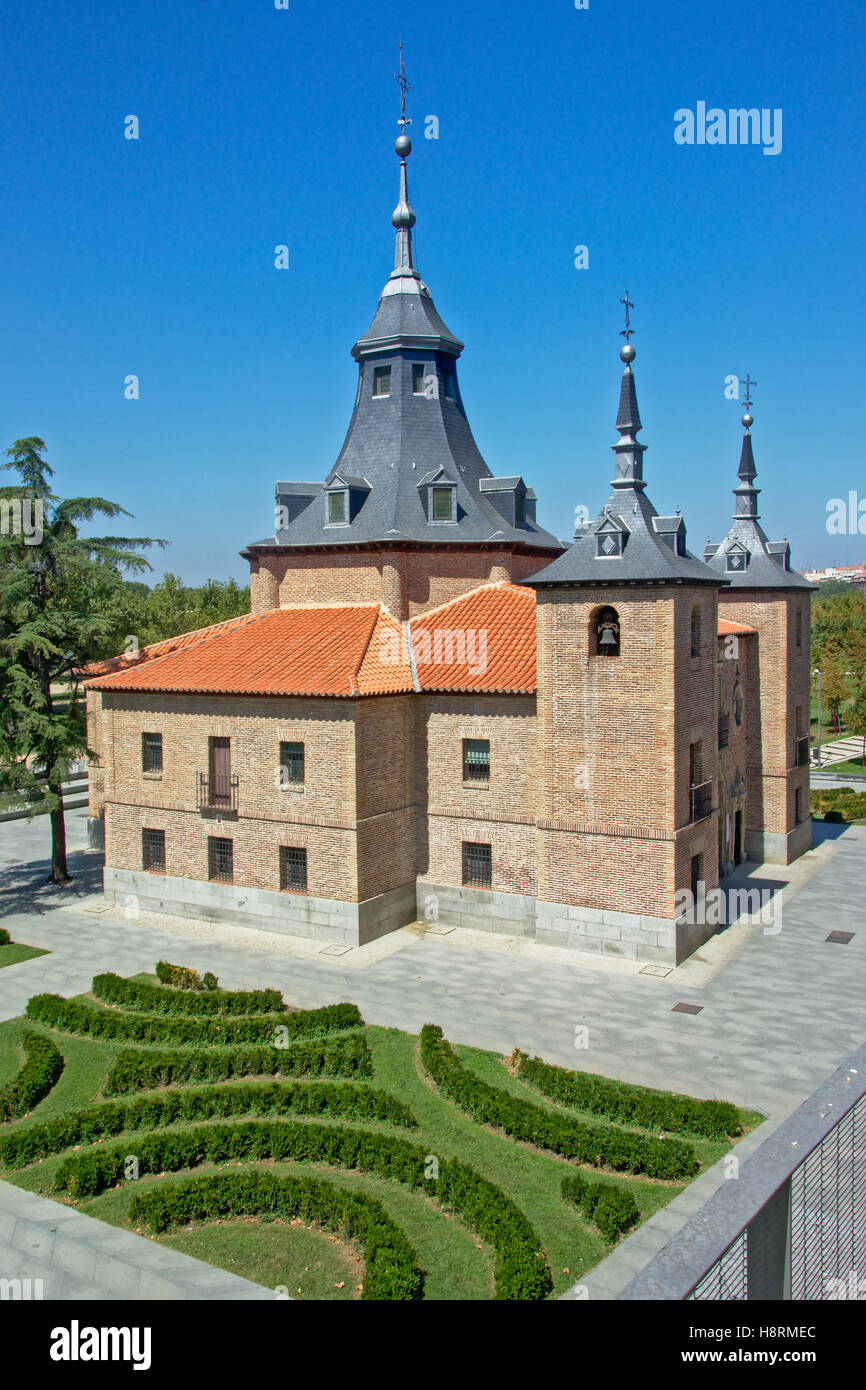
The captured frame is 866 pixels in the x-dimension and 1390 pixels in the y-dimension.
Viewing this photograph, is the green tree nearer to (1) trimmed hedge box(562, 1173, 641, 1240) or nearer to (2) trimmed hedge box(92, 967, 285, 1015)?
(2) trimmed hedge box(92, 967, 285, 1015)

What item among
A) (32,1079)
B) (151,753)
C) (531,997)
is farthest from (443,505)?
(32,1079)

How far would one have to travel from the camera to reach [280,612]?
3575cm

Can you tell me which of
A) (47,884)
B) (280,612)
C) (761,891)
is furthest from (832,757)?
(47,884)

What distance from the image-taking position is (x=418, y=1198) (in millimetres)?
16281

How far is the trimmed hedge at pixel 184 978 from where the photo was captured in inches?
989

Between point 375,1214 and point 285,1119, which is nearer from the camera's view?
point 375,1214

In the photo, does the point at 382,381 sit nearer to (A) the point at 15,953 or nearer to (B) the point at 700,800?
(B) the point at 700,800

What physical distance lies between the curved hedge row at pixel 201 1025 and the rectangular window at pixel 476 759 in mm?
9082

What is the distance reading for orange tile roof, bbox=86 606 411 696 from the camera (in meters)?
29.5

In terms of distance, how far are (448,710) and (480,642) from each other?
2.51 meters

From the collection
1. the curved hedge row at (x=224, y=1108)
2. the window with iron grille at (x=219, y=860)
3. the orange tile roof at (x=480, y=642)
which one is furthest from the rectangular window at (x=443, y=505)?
the curved hedge row at (x=224, y=1108)

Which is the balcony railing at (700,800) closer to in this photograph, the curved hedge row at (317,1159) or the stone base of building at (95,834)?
the curved hedge row at (317,1159)

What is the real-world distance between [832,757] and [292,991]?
2232 inches
